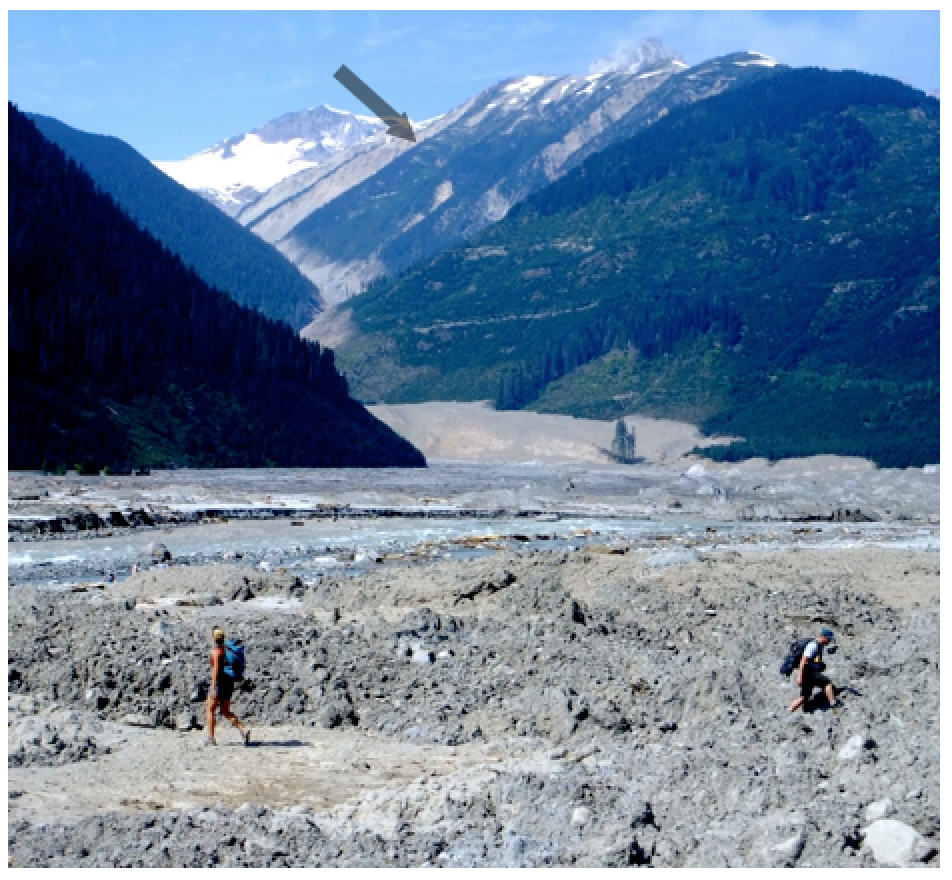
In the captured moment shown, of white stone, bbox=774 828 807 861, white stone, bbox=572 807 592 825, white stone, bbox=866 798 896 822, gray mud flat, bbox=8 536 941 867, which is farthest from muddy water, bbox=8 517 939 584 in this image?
white stone, bbox=774 828 807 861

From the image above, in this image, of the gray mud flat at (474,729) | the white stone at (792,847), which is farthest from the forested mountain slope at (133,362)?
the white stone at (792,847)

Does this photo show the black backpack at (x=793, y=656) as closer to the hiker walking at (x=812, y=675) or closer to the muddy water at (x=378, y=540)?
the hiker walking at (x=812, y=675)

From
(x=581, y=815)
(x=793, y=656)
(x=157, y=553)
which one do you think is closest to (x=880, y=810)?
(x=581, y=815)

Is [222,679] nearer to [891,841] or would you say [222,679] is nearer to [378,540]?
[891,841]

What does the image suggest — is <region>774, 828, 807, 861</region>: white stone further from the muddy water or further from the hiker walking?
the muddy water

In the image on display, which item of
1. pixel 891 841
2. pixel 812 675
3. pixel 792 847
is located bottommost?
pixel 792 847
